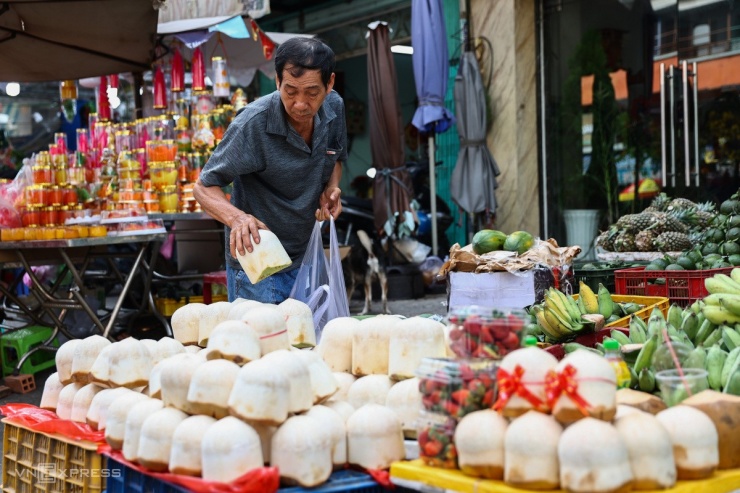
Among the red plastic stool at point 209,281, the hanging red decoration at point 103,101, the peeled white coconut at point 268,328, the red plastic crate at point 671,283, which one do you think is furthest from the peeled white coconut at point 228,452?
the hanging red decoration at point 103,101

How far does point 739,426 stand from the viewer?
2.11 meters

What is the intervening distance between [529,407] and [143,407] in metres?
1.10

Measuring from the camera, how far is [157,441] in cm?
222

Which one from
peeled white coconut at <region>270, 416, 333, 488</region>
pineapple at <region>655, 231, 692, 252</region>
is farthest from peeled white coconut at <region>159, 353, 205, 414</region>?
pineapple at <region>655, 231, 692, 252</region>

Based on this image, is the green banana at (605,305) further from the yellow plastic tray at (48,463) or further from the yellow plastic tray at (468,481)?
the yellow plastic tray at (48,463)

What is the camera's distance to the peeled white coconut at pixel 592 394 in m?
1.96

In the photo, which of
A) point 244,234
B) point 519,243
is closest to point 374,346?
point 244,234

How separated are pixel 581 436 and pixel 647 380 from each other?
2.54 feet

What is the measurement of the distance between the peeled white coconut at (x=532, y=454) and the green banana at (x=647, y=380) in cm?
70

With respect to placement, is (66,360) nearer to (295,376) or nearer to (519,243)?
(295,376)

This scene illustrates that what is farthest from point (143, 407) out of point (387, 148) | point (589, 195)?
point (589, 195)

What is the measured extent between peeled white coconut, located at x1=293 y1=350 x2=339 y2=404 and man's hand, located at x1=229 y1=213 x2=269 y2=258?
822 mm

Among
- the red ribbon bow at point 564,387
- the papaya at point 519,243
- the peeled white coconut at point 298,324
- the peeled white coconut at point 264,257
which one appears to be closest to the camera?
the red ribbon bow at point 564,387

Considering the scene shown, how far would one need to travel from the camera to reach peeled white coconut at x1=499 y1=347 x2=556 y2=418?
79.5 inches
